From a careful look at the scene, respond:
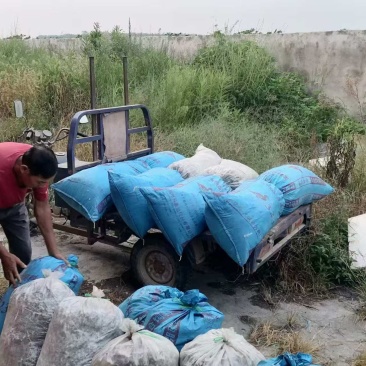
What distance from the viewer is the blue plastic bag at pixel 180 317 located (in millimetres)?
2420

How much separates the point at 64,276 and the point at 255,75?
6874mm

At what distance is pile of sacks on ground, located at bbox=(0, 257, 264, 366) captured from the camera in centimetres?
204

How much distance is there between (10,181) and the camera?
288 centimetres

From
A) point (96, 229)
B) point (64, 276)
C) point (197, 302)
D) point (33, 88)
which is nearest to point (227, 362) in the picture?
point (197, 302)

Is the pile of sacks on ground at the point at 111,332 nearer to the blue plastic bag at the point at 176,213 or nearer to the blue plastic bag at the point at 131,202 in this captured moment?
the blue plastic bag at the point at 176,213

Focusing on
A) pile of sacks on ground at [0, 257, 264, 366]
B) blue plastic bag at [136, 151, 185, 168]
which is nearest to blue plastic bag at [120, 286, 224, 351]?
pile of sacks on ground at [0, 257, 264, 366]

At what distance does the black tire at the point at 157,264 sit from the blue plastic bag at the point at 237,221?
453mm

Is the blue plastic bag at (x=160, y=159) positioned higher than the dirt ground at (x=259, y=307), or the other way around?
the blue plastic bag at (x=160, y=159)

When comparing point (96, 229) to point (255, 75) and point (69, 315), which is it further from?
point (255, 75)

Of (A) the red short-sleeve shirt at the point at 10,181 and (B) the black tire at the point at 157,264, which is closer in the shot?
(A) the red short-sleeve shirt at the point at 10,181

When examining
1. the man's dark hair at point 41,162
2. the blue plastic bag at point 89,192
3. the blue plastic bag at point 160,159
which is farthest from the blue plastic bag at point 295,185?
the man's dark hair at point 41,162

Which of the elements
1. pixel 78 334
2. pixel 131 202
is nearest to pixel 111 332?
pixel 78 334

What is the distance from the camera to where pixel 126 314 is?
2670 mm

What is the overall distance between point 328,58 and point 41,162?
7779 mm
